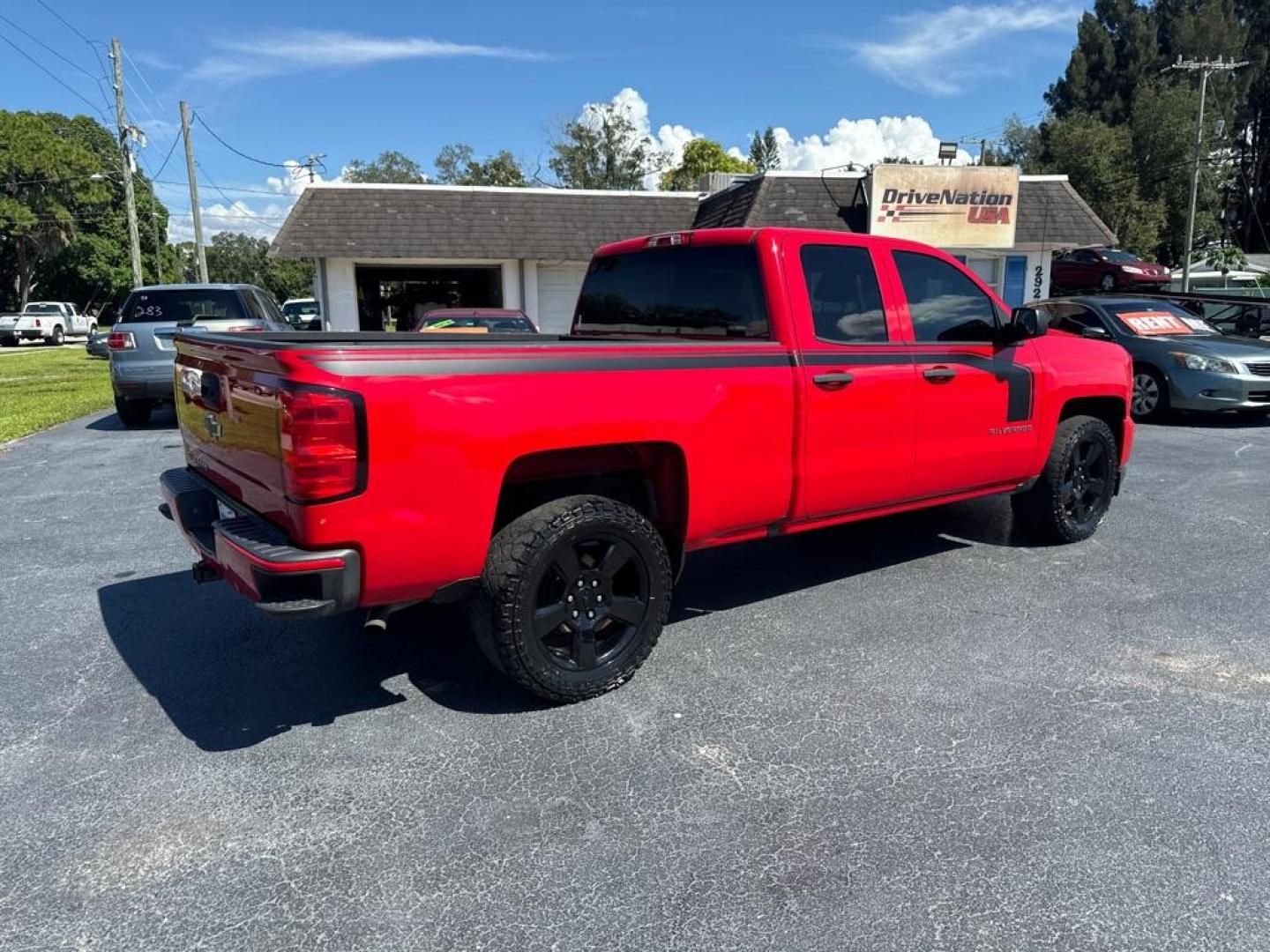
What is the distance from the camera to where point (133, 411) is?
1097 centimetres

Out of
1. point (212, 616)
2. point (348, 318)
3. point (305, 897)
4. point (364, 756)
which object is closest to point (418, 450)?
point (364, 756)

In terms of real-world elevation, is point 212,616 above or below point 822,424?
below

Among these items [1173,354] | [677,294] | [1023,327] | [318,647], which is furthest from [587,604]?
[1173,354]

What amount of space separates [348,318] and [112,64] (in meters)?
16.7

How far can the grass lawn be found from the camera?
11.8 m

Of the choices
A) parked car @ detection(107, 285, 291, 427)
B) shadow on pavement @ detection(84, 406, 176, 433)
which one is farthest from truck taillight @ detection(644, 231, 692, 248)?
shadow on pavement @ detection(84, 406, 176, 433)

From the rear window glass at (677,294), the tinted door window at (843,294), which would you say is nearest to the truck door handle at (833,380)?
the tinted door window at (843,294)

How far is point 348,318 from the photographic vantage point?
20.1 meters

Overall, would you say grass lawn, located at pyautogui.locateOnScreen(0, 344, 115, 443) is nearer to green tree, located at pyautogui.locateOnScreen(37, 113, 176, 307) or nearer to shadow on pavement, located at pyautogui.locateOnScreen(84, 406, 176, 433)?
shadow on pavement, located at pyautogui.locateOnScreen(84, 406, 176, 433)

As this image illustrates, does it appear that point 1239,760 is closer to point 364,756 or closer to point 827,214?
point 364,756

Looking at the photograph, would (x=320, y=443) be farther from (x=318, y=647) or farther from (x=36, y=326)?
(x=36, y=326)

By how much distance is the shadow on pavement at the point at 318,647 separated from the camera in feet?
11.8

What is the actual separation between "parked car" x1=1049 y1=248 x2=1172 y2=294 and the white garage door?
14.8 metres

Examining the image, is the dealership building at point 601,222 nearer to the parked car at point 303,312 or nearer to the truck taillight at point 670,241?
the parked car at point 303,312
